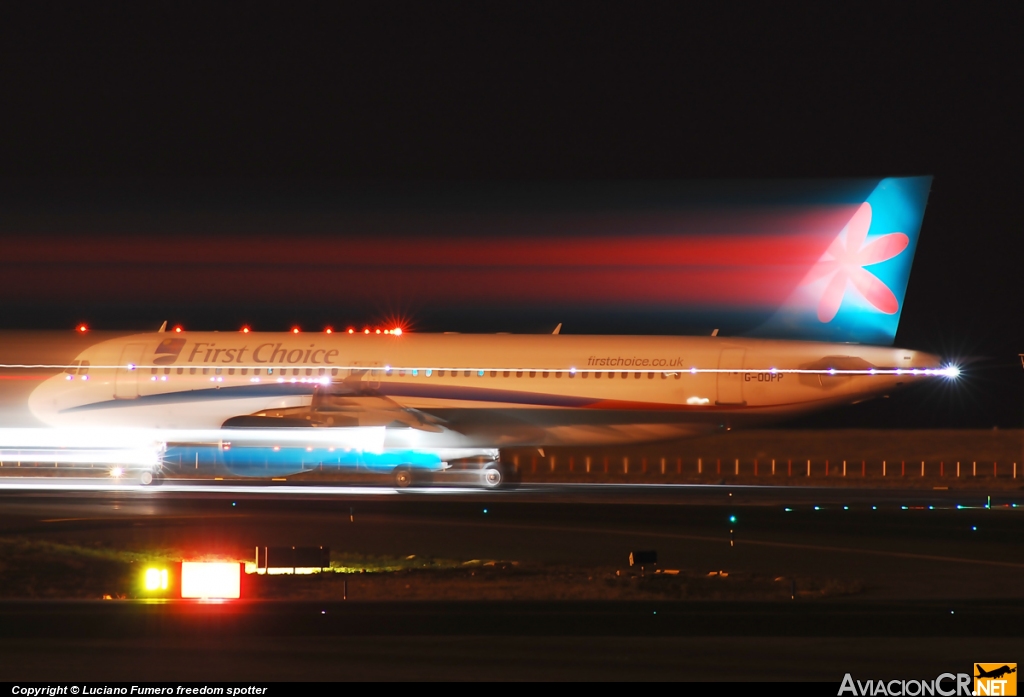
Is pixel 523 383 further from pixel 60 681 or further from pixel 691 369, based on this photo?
pixel 60 681

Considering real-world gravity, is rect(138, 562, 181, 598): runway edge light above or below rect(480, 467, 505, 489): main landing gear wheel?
below

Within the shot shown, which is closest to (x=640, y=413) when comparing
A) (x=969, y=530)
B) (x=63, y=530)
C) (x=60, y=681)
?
(x=969, y=530)

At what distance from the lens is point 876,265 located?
36.8m

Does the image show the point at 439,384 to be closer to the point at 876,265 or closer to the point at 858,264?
the point at 858,264

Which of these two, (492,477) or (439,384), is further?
(439,384)

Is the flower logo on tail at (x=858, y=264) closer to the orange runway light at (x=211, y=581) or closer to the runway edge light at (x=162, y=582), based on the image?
the runway edge light at (x=162, y=582)

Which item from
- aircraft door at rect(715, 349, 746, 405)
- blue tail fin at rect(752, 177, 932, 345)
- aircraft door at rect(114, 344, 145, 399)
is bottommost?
aircraft door at rect(715, 349, 746, 405)

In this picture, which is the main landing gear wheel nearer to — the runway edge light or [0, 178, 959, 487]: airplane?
[0, 178, 959, 487]: airplane

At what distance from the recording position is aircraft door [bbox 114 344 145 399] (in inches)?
1646

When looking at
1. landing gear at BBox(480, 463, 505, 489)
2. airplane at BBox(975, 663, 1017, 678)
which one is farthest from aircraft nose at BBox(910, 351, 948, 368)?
airplane at BBox(975, 663, 1017, 678)

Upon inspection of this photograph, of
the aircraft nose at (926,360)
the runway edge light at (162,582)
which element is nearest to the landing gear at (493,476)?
the aircraft nose at (926,360)

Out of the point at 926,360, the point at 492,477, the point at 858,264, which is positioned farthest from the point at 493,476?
the point at 926,360

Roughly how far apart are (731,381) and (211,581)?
24.9m

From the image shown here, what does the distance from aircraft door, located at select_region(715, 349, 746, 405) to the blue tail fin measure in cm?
225
